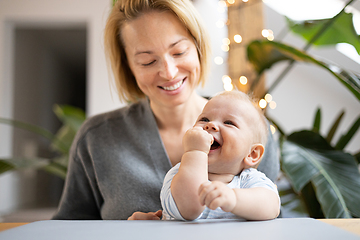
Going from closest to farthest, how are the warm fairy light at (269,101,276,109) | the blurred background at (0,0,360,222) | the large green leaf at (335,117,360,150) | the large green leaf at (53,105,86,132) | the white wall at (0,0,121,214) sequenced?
the large green leaf at (335,117,360,150) → the large green leaf at (53,105,86,132) → the blurred background at (0,0,360,222) → the warm fairy light at (269,101,276,109) → the white wall at (0,0,121,214)

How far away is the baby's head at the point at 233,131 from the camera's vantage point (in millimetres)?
654

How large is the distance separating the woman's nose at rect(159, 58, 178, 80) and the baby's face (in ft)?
0.67

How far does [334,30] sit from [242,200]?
1.35 meters

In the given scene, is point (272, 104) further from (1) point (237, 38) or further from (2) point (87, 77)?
(2) point (87, 77)

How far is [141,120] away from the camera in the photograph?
1.07m

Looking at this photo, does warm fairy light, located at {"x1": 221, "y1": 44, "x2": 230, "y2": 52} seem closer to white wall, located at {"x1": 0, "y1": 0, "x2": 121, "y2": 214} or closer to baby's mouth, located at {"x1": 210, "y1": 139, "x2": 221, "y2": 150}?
white wall, located at {"x1": 0, "y1": 0, "x2": 121, "y2": 214}

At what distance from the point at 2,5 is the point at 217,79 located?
2455mm

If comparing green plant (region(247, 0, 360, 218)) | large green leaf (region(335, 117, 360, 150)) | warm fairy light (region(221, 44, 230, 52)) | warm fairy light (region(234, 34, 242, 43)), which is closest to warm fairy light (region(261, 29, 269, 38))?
warm fairy light (region(234, 34, 242, 43))

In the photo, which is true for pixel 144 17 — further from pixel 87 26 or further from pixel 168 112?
pixel 87 26

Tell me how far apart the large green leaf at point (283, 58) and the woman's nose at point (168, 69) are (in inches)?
24.3

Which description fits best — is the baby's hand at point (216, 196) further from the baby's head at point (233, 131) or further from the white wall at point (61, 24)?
the white wall at point (61, 24)

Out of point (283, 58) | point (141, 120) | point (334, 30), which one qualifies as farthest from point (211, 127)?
point (334, 30)

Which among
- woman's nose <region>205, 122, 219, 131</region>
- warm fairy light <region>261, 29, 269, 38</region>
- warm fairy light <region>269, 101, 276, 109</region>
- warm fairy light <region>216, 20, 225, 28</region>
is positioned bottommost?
woman's nose <region>205, 122, 219, 131</region>

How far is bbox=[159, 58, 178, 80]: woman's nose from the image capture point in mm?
886
